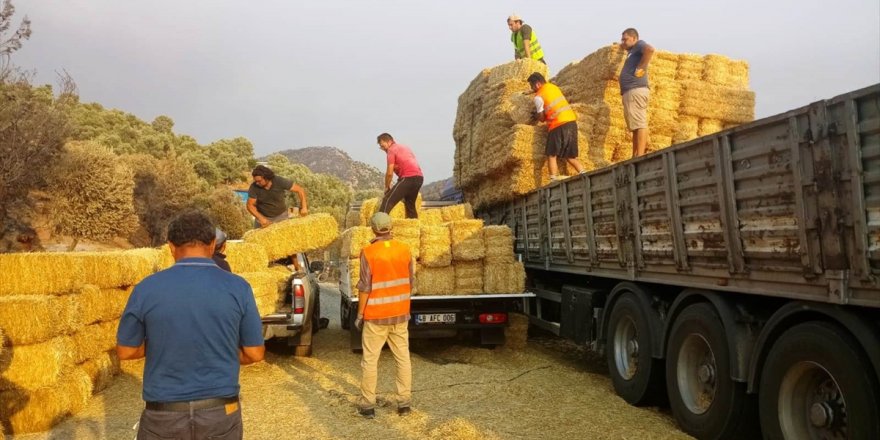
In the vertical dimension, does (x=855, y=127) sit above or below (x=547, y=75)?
below

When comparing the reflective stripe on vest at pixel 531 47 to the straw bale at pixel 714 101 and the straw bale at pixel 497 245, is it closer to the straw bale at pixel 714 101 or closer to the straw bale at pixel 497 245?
the straw bale at pixel 714 101

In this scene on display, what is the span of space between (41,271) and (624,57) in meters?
8.67

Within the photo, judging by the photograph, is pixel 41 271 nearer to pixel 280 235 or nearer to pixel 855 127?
pixel 280 235

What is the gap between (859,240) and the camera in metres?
3.74

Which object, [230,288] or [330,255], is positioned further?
[330,255]

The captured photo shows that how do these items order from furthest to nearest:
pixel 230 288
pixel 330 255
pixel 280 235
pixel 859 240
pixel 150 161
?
pixel 150 161
pixel 330 255
pixel 280 235
pixel 859 240
pixel 230 288

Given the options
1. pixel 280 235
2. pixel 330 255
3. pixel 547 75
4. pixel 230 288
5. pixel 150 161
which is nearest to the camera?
pixel 230 288

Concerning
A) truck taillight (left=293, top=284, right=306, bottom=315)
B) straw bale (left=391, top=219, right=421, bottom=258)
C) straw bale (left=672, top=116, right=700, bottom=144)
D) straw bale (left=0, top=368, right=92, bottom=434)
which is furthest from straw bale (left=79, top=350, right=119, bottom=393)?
straw bale (left=672, top=116, right=700, bottom=144)

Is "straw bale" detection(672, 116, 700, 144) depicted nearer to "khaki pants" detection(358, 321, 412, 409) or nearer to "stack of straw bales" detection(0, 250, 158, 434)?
"khaki pants" detection(358, 321, 412, 409)

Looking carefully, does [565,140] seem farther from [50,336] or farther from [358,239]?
[50,336]

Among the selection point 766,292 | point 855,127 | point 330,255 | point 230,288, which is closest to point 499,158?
point 766,292

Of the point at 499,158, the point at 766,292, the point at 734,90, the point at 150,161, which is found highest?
the point at 150,161

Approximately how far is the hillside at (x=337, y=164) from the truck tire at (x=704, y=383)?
113089mm

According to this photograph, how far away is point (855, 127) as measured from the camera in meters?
3.79
